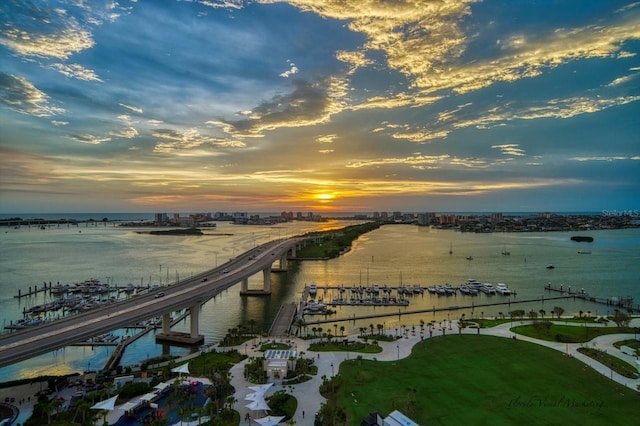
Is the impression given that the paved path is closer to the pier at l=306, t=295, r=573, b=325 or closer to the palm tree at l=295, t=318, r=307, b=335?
the palm tree at l=295, t=318, r=307, b=335

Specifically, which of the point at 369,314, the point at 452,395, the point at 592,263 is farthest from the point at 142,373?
the point at 592,263

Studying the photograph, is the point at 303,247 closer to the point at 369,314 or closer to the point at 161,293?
the point at 369,314

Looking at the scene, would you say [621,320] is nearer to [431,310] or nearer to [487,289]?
[431,310]

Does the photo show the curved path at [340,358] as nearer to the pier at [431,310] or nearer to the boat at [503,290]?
the pier at [431,310]

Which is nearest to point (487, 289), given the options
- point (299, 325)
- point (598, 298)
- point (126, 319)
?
point (598, 298)

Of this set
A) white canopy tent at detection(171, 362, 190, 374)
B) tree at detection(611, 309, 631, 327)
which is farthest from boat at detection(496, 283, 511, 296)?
white canopy tent at detection(171, 362, 190, 374)

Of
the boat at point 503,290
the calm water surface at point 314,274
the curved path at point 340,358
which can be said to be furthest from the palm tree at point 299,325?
the boat at point 503,290
